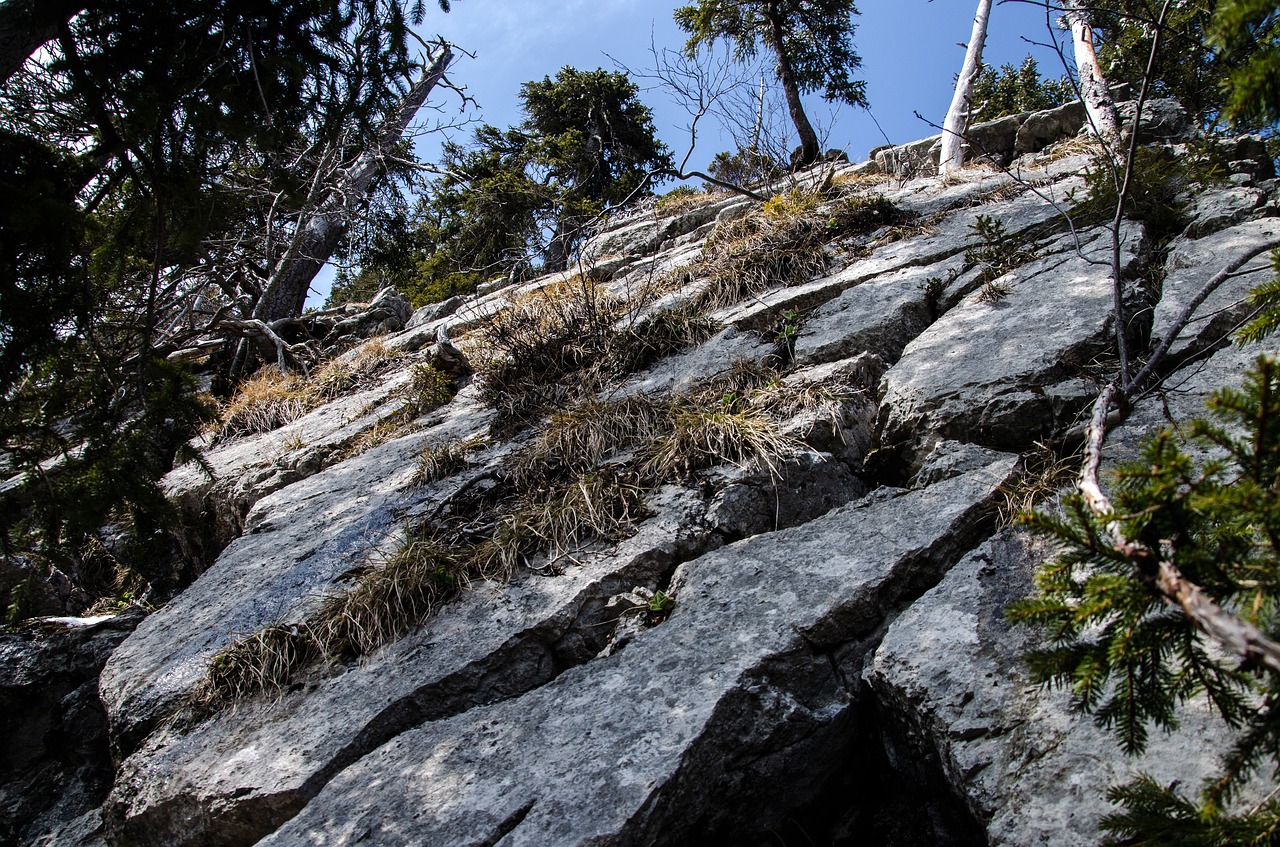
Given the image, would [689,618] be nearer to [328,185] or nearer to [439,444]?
[439,444]

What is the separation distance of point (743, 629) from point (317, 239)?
11475mm

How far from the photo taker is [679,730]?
2.62 meters

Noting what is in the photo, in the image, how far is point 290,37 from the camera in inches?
142

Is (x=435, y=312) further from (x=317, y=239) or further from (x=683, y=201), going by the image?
(x=683, y=201)

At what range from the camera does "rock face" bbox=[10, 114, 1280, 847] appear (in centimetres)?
252

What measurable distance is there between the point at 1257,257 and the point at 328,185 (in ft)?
34.3

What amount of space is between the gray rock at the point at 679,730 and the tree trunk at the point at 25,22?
331 cm

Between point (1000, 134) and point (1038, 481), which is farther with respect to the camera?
point (1000, 134)

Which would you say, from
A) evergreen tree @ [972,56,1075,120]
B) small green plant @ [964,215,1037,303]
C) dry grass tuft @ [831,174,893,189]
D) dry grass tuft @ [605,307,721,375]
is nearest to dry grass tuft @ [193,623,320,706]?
dry grass tuft @ [605,307,721,375]

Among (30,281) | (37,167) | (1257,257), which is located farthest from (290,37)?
(1257,257)

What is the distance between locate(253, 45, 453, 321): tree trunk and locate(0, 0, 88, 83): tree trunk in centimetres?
753

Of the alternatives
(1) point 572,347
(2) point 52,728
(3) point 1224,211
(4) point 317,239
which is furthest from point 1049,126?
(2) point 52,728

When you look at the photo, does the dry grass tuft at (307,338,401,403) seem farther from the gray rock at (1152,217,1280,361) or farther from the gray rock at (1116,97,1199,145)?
the gray rock at (1116,97,1199,145)

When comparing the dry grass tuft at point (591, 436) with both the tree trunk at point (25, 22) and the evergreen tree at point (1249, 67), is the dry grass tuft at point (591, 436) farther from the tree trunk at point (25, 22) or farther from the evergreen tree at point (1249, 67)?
the evergreen tree at point (1249, 67)
